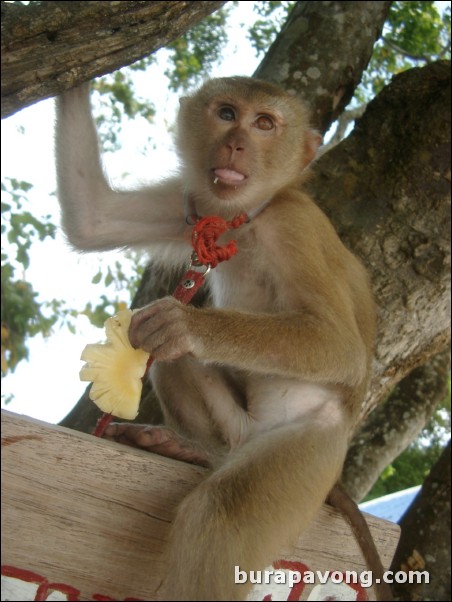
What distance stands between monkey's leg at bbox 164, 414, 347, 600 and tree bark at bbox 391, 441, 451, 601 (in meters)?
1.75

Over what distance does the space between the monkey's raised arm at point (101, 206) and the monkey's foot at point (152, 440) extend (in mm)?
992

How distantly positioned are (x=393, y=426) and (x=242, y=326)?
9.77 feet

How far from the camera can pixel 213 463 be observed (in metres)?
2.57

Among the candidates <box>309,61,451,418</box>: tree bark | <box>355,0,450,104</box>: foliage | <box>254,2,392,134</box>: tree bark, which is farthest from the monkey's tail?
<box>355,0,450,104</box>: foliage

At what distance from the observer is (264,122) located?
3.18 meters

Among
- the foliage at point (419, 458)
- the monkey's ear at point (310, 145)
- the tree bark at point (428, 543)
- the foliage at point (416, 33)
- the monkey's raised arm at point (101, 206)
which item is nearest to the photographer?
the monkey's raised arm at point (101, 206)

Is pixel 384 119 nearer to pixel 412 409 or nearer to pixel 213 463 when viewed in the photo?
pixel 412 409

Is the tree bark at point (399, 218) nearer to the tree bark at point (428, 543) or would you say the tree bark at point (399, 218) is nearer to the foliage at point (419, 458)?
the tree bark at point (428, 543)

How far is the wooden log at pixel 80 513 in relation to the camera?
188 cm

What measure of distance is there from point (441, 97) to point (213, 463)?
2.79 meters

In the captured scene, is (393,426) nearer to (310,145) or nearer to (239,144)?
(310,145)

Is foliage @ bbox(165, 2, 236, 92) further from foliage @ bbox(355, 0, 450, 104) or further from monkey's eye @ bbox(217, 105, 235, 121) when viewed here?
monkey's eye @ bbox(217, 105, 235, 121)

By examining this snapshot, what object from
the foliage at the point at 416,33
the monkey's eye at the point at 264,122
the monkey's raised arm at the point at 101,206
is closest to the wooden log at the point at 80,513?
the monkey's raised arm at the point at 101,206

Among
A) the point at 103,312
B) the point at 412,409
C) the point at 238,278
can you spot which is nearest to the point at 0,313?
the point at 103,312
